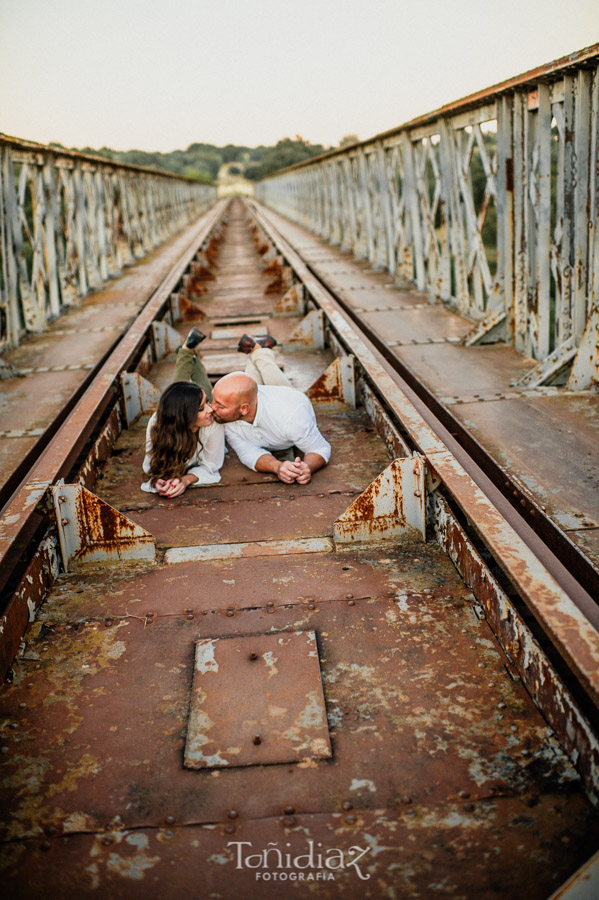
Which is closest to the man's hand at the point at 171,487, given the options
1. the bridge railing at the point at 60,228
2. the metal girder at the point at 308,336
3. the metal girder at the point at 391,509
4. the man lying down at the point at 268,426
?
the man lying down at the point at 268,426

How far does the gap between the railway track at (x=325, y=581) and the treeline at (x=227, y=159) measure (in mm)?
75213

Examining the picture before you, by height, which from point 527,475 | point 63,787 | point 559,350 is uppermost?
point 559,350

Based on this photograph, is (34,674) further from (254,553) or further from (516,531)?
(516,531)

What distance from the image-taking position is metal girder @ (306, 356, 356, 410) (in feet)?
18.2

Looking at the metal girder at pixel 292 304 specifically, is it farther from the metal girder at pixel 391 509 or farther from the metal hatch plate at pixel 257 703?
the metal hatch plate at pixel 257 703

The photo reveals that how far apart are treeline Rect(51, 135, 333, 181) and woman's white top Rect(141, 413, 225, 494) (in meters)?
75.1

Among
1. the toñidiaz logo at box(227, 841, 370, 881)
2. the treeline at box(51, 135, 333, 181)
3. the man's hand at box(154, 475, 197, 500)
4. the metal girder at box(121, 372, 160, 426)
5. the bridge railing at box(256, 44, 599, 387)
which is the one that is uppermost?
the treeline at box(51, 135, 333, 181)

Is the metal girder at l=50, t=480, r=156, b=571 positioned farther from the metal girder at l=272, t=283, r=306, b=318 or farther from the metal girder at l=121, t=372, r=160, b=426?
the metal girder at l=272, t=283, r=306, b=318

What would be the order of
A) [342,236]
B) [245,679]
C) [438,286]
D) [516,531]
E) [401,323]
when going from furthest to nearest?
[342,236] < [438,286] < [401,323] < [516,531] < [245,679]

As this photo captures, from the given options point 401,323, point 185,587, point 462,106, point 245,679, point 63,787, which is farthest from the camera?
point 401,323

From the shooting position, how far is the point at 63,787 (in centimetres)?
222

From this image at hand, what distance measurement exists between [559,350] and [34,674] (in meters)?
4.21

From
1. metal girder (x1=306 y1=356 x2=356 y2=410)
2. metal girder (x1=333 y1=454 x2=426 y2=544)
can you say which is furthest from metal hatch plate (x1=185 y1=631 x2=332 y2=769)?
Result: metal girder (x1=306 y1=356 x2=356 y2=410)

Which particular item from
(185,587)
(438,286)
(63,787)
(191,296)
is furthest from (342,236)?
(63,787)
